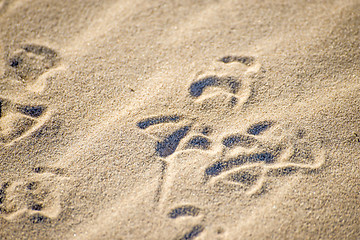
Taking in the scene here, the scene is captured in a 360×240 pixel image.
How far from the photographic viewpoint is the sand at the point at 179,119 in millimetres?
1226

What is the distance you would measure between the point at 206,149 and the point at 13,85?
4.02 feet

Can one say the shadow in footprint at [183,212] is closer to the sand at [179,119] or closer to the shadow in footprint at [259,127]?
the sand at [179,119]

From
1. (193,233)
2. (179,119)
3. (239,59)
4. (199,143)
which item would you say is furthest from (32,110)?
(239,59)

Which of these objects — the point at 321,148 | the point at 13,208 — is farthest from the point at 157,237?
the point at 321,148

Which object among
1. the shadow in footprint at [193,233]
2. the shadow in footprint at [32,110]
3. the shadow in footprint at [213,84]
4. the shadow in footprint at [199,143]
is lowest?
the shadow in footprint at [193,233]

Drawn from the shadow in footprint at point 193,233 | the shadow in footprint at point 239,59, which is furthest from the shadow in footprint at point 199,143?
the shadow in footprint at point 239,59

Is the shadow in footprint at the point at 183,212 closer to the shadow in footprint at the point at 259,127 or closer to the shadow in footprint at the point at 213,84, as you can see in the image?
the shadow in footprint at the point at 259,127

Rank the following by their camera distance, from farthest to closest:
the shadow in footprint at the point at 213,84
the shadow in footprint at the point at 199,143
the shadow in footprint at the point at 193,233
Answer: the shadow in footprint at the point at 213,84
the shadow in footprint at the point at 199,143
the shadow in footprint at the point at 193,233

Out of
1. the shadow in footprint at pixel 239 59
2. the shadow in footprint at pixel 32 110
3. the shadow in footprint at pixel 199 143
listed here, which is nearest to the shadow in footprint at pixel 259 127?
the shadow in footprint at pixel 199 143

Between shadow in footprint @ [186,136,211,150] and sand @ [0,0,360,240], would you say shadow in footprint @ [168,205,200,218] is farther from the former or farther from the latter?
shadow in footprint @ [186,136,211,150]

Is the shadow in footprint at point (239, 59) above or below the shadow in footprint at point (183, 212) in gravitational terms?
above

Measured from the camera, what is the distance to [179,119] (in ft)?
4.67

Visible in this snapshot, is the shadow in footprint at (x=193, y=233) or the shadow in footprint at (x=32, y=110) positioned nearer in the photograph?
the shadow in footprint at (x=193, y=233)

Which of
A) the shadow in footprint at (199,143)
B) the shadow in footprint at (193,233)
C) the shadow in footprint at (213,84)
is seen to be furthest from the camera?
the shadow in footprint at (213,84)
